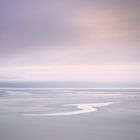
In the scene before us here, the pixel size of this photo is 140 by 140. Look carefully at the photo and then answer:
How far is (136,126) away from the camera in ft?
30.5

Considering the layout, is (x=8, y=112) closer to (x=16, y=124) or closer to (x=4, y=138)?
(x=16, y=124)

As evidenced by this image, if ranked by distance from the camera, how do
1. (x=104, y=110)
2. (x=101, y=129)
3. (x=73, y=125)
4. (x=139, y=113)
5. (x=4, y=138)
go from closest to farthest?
(x=4, y=138)
(x=101, y=129)
(x=73, y=125)
(x=139, y=113)
(x=104, y=110)

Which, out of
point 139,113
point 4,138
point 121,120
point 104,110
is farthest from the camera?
point 104,110

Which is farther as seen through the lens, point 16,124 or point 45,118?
point 45,118

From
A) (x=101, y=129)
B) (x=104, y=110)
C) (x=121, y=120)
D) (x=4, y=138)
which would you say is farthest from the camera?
(x=104, y=110)

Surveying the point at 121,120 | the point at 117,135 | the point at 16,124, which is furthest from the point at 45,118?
the point at 117,135

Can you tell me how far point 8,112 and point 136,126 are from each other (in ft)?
18.3

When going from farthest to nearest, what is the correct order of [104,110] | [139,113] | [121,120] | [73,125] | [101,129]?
[104,110] → [139,113] → [121,120] → [73,125] → [101,129]

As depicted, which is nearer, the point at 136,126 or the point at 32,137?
the point at 32,137

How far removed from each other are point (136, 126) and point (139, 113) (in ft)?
9.39

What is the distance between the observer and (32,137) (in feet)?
25.8

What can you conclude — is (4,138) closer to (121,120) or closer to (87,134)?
(87,134)

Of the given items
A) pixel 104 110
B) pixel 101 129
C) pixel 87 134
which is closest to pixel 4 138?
pixel 87 134

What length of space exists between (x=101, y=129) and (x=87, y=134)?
74 cm
